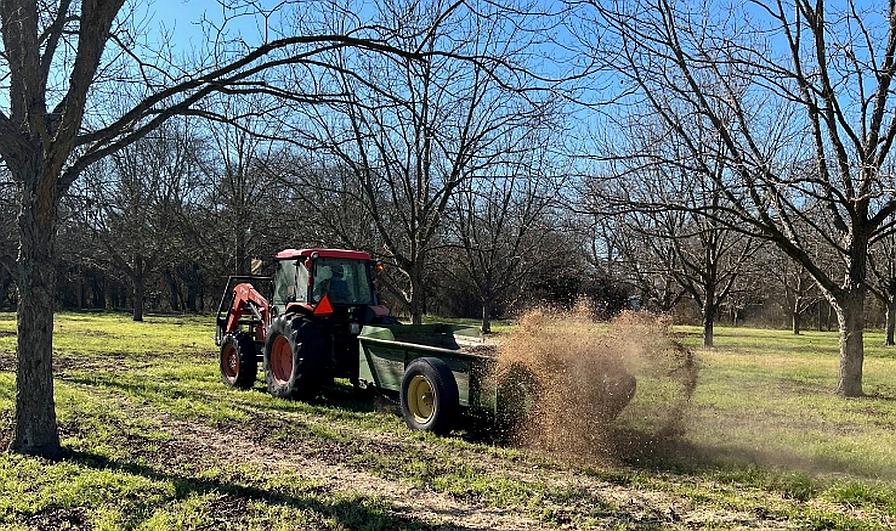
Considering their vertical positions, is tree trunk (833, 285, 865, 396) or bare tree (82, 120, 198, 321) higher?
bare tree (82, 120, 198, 321)

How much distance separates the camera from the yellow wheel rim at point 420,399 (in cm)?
849

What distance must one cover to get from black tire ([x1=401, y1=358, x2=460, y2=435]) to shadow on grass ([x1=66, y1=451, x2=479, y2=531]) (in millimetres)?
2181

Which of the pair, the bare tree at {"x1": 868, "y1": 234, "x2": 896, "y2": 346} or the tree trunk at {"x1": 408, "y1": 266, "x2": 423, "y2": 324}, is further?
the bare tree at {"x1": 868, "y1": 234, "x2": 896, "y2": 346}

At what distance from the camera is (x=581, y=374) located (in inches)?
288

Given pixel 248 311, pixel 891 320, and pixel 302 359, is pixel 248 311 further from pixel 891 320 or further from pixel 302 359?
pixel 891 320

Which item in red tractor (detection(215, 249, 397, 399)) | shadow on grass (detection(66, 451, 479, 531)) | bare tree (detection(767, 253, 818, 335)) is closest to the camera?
shadow on grass (detection(66, 451, 479, 531))

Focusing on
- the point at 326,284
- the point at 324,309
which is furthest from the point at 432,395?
the point at 326,284

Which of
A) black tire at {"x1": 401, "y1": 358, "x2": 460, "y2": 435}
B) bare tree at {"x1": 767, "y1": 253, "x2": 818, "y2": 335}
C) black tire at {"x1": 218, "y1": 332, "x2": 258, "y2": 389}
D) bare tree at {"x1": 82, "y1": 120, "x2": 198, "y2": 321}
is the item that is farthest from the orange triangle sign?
bare tree at {"x1": 767, "y1": 253, "x2": 818, "y2": 335}

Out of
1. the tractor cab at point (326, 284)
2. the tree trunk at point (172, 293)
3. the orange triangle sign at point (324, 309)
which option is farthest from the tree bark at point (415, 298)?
the tree trunk at point (172, 293)

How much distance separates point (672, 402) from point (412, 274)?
30.9 ft

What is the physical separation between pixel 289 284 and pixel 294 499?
237 inches

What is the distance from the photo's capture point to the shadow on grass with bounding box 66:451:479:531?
529cm

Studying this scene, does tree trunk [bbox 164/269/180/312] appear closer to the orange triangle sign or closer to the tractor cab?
the tractor cab

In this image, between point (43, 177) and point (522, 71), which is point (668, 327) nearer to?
point (522, 71)
